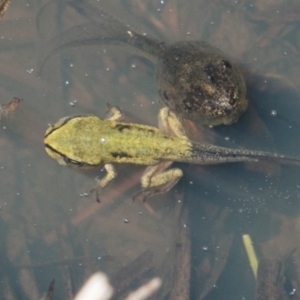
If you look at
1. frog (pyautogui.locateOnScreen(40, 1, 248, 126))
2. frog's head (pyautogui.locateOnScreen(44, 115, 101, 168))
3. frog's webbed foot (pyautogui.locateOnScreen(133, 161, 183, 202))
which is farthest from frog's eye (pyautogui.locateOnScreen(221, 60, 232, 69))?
frog's head (pyautogui.locateOnScreen(44, 115, 101, 168))

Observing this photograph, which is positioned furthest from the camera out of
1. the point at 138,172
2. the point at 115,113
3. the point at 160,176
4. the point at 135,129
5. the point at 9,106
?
the point at 9,106

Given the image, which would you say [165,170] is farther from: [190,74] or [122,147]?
[190,74]

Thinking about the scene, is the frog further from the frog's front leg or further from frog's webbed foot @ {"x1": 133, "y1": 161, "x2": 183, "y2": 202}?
frog's webbed foot @ {"x1": 133, "y1": 161, "x2": 183, "y2": 202}

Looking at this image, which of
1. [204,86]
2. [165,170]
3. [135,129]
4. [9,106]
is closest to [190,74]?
[204,86]

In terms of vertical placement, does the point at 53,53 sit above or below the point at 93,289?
above

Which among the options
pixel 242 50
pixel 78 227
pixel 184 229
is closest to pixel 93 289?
pixel 78 227

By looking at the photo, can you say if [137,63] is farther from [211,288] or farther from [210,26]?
[211,288]

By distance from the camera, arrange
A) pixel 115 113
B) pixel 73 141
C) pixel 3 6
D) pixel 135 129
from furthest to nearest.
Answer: pixel 3 6
pixel 115 113
pixel 135 129
pixel 73 141
